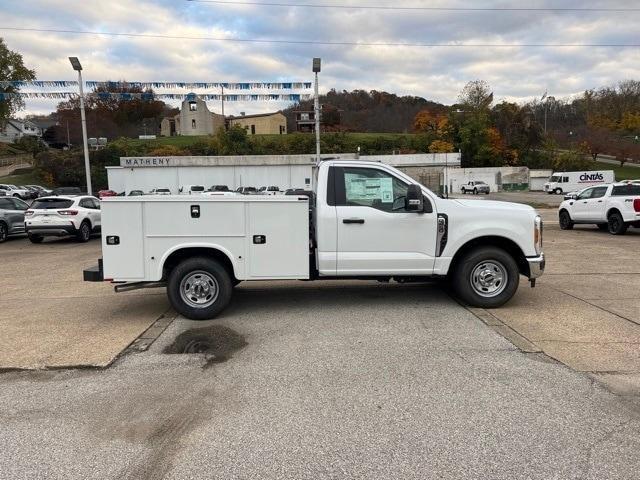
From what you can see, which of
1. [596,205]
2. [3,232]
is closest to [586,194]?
[596,205]

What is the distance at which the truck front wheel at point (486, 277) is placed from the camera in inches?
284

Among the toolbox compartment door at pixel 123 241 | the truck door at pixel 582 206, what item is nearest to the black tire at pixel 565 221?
the truck door at pixel 582 206

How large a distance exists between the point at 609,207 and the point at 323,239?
14.5 m

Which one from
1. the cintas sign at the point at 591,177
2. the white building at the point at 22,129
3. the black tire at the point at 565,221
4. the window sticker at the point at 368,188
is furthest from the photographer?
the white building at the point at 22,129

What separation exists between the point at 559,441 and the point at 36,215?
17.9 metres

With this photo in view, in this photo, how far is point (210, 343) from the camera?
6062 mm

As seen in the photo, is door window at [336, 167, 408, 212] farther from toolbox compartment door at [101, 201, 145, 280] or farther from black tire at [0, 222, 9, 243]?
black tire at [0, 222, 9, 243]

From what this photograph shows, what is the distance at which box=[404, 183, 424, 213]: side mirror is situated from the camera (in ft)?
22.4

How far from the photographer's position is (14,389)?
480 centimetres

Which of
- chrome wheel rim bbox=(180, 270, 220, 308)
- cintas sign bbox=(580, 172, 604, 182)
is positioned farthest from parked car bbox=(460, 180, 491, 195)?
chrome wheel rim bbox=(180, 270, 220, 308)

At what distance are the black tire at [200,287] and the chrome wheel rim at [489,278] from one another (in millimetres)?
3403

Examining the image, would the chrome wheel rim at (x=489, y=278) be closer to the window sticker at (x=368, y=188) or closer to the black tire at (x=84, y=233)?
the window sticker at (x=368, y=188)

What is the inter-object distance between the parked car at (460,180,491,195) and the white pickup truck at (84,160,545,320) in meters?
55.3

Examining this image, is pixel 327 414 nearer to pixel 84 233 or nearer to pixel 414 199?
pixel 414 199
